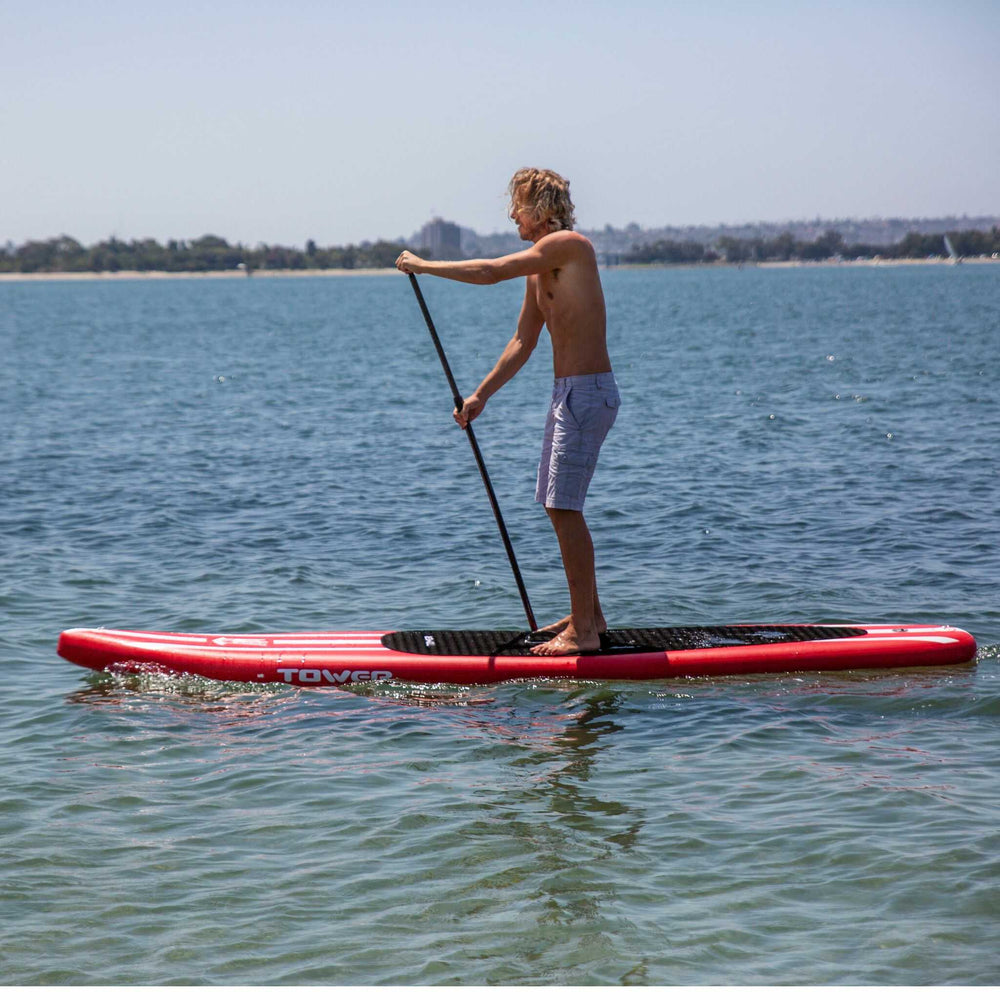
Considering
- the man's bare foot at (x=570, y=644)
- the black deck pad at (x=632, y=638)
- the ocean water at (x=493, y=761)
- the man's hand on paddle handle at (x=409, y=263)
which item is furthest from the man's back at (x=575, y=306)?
the ocean water at (x=493, y=761)

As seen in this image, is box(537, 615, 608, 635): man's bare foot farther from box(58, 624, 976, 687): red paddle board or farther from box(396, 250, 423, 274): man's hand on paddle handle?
box(396, 250, 423, 274): man's hand on paddle handle

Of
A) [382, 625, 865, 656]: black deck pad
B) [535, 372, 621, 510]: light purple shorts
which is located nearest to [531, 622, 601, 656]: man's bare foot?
[382, 625, 865, 656]: black deck pad

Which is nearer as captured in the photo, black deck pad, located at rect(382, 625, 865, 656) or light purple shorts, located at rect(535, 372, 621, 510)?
light purple shorts, located at rect(535, 372, 621, 510)

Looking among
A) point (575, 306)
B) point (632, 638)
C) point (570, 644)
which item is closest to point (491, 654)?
point (570, 644)

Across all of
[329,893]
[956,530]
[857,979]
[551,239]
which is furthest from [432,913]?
[956,530]

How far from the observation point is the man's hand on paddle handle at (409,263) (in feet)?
22.1

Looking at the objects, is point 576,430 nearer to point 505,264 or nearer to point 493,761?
point 505,264

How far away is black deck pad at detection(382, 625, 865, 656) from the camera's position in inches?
292

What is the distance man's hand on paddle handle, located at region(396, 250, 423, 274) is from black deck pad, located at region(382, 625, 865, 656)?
220cm

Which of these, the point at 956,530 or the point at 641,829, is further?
the point at 956,530

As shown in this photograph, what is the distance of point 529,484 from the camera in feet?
51.5

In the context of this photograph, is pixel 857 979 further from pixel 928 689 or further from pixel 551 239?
pixel 551 239

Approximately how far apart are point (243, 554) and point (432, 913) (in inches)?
278

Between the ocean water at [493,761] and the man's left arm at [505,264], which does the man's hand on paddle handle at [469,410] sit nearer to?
the man's left arm at [505,264]
